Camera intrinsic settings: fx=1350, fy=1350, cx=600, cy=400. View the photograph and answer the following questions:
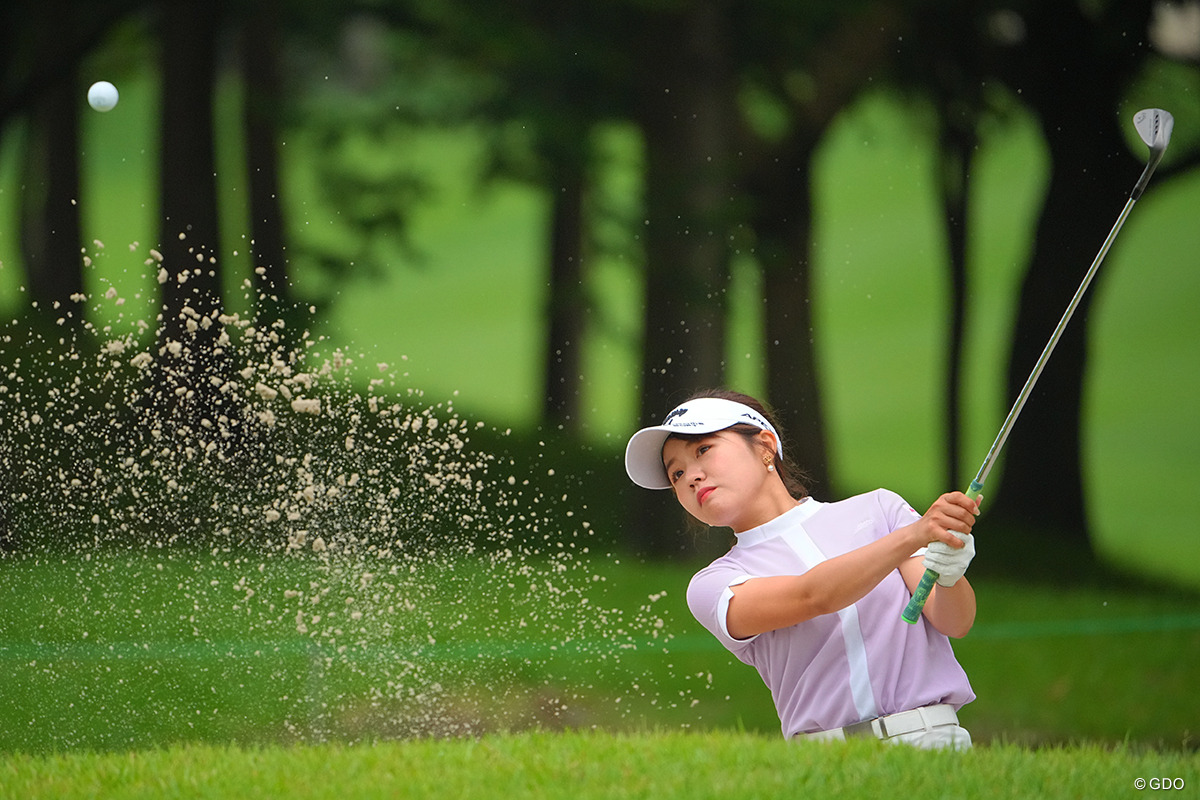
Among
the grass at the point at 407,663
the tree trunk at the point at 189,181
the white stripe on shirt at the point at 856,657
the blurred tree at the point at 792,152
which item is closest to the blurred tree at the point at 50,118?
the tree trunk at the point at 189,181

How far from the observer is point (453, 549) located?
666cm

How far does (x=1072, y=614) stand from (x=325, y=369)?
5.31 meters

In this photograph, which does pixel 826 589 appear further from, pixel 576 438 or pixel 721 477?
pixel 576 438

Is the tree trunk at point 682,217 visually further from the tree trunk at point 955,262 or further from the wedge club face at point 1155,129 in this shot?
the wedge club face at point 1155,129

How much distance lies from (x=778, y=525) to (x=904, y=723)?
440 mm

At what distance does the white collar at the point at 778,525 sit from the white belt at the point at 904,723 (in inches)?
15.4

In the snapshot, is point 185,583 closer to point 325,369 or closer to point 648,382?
point 325,369

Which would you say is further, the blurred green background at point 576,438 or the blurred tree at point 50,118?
the blurred tree at point 50,118

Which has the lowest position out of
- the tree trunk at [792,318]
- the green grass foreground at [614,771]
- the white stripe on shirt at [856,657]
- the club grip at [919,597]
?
the green grass foreground at [614,771]

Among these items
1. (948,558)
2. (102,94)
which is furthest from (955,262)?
(948,558)

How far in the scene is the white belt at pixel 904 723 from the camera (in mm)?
2461

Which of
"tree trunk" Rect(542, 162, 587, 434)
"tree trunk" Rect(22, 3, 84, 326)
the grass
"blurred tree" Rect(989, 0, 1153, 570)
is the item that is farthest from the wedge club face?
"tree trunk" Rect(22, 3, 84, 326)

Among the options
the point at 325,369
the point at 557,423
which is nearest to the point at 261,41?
the point at 557,423

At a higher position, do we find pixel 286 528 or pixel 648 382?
pixel 648 382
